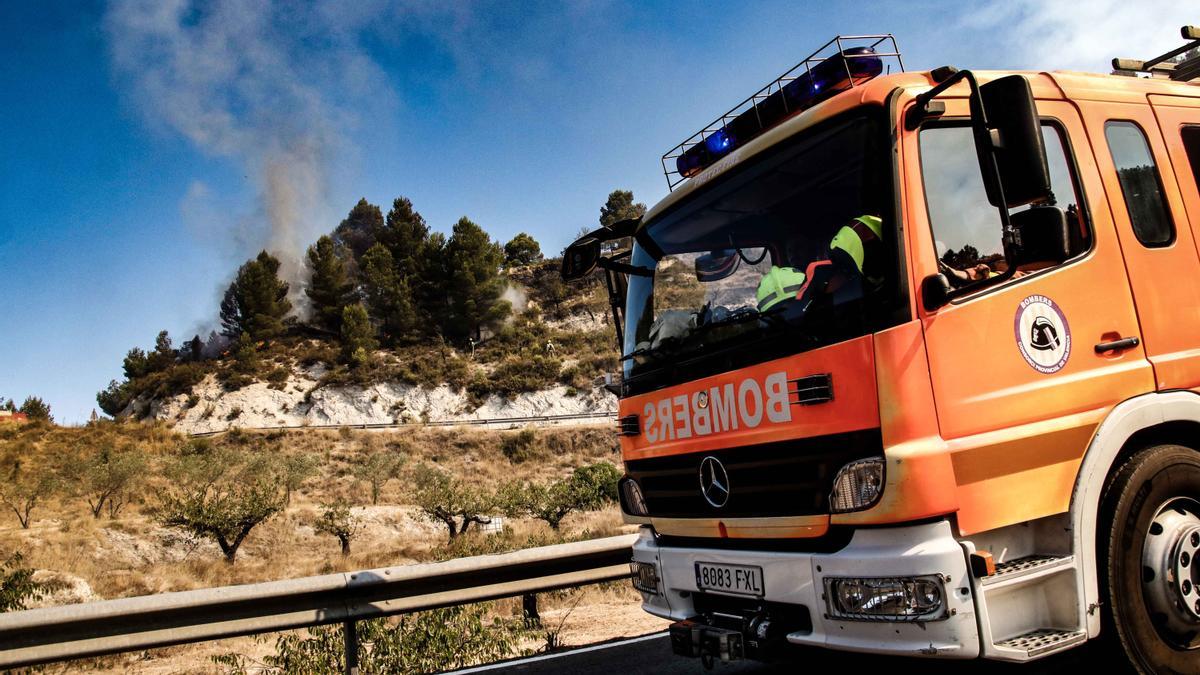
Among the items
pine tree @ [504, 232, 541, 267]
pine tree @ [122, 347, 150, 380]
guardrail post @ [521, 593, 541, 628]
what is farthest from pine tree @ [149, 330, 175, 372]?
guardrail post @ [521, 593, 541, 628]

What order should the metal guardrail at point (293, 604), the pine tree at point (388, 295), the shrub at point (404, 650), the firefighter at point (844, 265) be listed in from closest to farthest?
1. the firefighter at point (844, 265)
2. the metal guardrail at point (293, 604)
3. the shrub at point (404, 650)
4. the pine tree at point (388, 295)

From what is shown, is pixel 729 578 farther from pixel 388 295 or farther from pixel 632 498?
pixel 388 295

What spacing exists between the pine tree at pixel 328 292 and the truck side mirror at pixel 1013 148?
58042 mm

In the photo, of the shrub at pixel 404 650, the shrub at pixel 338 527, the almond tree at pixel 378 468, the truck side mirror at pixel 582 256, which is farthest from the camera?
the almond tree at pixel 378 468

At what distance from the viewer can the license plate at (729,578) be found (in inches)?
125

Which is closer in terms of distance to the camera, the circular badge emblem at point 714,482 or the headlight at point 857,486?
the headlight at point 857,486

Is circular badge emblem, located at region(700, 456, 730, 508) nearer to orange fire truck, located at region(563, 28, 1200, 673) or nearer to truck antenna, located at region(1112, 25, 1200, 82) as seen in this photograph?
orange fire truck, located at region(563, 28, 1200, 673)

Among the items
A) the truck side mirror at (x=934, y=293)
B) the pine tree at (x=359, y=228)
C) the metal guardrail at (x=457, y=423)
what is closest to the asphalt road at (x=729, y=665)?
the truck side mirror at (x=934, y=293)

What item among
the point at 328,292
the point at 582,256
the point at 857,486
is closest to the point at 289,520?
the point at 582,256

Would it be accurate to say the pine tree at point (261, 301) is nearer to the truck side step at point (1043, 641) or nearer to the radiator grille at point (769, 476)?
the radiator grille at point (769, 476)

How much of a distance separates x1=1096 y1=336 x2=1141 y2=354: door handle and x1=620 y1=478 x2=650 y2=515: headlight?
7.26 feet

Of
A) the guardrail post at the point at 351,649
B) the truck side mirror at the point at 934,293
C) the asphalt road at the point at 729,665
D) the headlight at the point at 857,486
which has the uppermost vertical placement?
the truck side mirror at the point at 934,293

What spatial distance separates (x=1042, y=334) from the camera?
10.0 ft

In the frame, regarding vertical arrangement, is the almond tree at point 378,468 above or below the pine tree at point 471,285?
below
